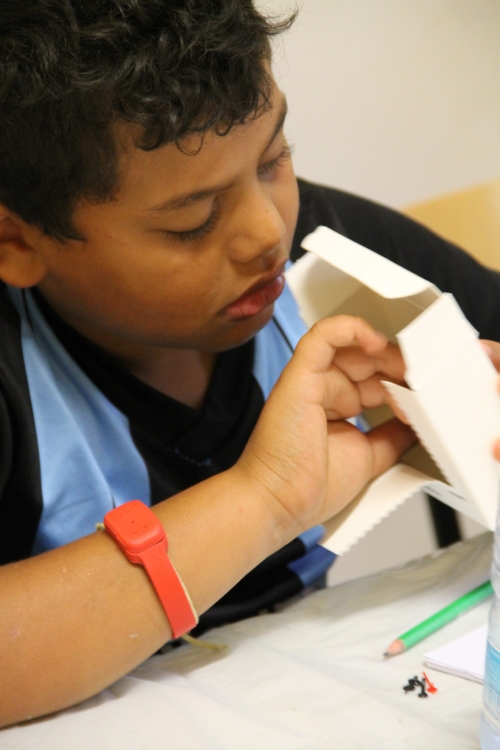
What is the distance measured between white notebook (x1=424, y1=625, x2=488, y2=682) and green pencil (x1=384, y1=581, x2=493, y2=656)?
0.02 meters

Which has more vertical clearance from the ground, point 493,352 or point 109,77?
point 109,77

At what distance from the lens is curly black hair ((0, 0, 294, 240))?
1.55ft

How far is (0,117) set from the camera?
20.1 inches

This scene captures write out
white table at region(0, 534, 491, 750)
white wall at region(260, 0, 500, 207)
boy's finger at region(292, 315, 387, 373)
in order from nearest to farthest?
white table at region(0, 534, 491, 750)
boy's finger at region(292, 315, 387, 373)
white wall at region(260, 0, 500, 207)

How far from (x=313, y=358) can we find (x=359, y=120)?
80 cm

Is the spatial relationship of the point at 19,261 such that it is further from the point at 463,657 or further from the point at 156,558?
the point at 463,657

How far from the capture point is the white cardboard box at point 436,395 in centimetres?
50

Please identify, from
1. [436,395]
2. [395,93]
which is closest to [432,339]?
[436,395]

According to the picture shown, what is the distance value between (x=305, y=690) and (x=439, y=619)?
0.39 feet

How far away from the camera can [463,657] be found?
1.65ft

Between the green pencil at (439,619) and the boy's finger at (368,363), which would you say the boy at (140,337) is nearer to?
the boy's finger at (368,363)

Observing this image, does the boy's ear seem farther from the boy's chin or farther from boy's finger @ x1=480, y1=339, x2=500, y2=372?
boy's finger @ x1=480, y1=339, x2=500, y2=372

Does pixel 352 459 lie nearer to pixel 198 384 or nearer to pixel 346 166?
pixel 198 384

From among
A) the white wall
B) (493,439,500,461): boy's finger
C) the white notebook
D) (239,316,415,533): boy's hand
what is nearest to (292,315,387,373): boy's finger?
(239,316,415,533): boy's hand
